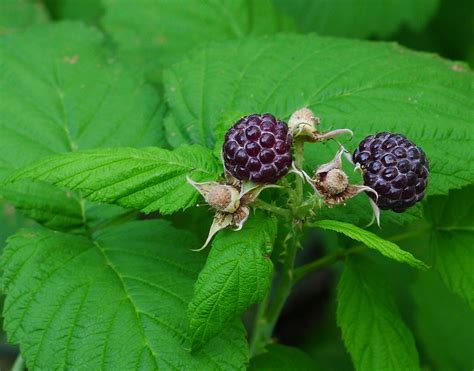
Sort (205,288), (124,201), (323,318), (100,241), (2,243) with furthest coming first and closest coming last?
(323,318), (2,243), (100,241), (124,201), (205,288)

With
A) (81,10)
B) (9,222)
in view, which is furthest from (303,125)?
(81,10)

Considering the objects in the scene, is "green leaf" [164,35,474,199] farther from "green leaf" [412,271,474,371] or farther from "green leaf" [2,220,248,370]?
"green leaf" [412,271,474,371]

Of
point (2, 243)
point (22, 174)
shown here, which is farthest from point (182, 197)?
point (2, 243)

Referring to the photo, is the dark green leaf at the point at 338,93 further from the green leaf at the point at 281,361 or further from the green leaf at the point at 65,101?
the green leaf at the point at 281,361

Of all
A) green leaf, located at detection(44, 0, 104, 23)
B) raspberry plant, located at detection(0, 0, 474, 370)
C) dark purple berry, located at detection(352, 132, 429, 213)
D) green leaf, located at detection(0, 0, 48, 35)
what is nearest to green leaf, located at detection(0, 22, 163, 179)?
raspberry plant, located at detection(0, 0, 474, 370)

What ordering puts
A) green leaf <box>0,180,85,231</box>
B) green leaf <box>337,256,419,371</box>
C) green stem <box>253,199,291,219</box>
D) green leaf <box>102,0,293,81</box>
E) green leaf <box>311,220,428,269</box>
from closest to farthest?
green leaf <box>311,220,428,269</box> < green stem <box>253,199,291,219</box> < green leaf <box>337,256,419,371</box> < green leaf <box>0,180,85,231</box> < green leaf <box>102,0,293,81</box>

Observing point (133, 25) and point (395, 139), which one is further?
point (133, 25)

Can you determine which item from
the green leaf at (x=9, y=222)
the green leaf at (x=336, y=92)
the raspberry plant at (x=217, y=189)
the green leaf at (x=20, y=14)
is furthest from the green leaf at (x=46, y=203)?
the green leaf at (x=20, y=14)

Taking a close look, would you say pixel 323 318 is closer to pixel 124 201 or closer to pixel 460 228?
pixel 460 228
